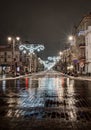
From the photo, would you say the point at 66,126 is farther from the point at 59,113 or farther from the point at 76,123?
the point at 59,113

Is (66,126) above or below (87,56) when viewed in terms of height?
below

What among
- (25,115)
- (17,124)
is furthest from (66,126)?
(25,115)

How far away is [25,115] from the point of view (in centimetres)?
1424

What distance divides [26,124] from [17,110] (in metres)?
3.99

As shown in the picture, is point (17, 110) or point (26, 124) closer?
point (26, 124)

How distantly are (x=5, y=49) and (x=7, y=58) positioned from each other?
162 inches

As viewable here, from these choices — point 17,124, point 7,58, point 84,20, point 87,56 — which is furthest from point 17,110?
point 7,58

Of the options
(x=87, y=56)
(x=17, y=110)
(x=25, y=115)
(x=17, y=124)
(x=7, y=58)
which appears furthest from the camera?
(x=7, y=58)

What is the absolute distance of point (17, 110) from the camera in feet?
52.5

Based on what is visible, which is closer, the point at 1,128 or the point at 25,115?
the point at 1,128

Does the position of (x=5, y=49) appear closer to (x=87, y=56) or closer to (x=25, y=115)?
(x=87, y=56)

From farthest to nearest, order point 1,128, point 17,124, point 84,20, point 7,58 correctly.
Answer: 1. point 7,58
2. point 84,20
3. point 17,124
4. point 1,128

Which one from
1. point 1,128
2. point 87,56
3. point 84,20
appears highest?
point 84,20

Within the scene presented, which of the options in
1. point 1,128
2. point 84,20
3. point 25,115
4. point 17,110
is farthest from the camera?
point 84,20
